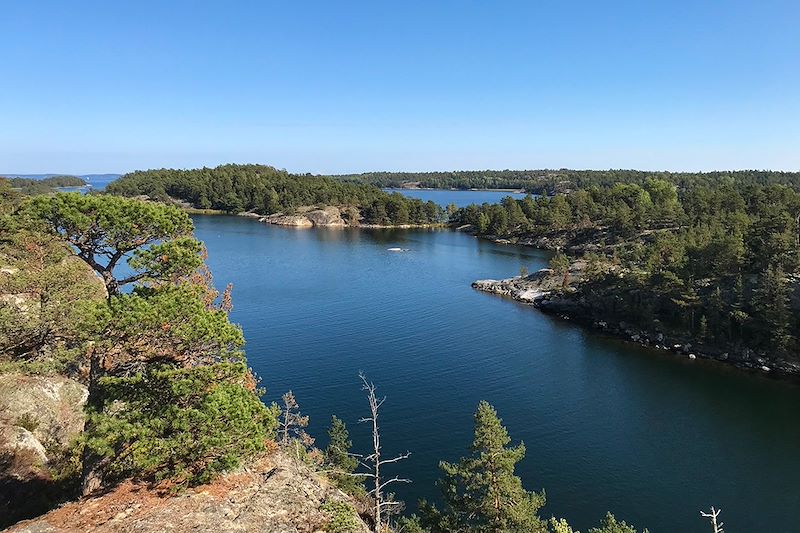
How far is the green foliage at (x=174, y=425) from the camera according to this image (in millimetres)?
11016

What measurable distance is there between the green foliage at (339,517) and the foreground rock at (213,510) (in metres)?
0.04

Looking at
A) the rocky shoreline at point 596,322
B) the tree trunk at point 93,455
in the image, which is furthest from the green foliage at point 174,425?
the rocky shoreline at point 596,322

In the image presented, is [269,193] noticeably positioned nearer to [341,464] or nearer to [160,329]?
[341,464]

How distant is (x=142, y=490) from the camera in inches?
454

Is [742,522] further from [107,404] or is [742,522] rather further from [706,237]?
[706,237]

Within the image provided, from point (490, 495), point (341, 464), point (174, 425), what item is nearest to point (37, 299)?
point (174, 425)

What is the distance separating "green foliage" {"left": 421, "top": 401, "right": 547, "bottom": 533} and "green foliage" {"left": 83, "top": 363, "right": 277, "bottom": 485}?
8.27m

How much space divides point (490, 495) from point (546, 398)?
A: 2091 centimetres

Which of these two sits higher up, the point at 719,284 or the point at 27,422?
the point at 27,422

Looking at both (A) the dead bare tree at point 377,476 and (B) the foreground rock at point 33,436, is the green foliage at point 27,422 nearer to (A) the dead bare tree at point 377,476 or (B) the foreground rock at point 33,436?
(B) the foreground rock at point 33,436

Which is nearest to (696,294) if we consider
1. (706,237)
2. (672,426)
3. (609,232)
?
(706,237)

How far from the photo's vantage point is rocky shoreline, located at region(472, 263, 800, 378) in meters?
43.1

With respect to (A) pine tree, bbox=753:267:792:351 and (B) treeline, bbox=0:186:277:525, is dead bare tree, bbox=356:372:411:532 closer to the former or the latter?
(B) treeline, bbox=0:186:277:525

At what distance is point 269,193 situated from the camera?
493ft
